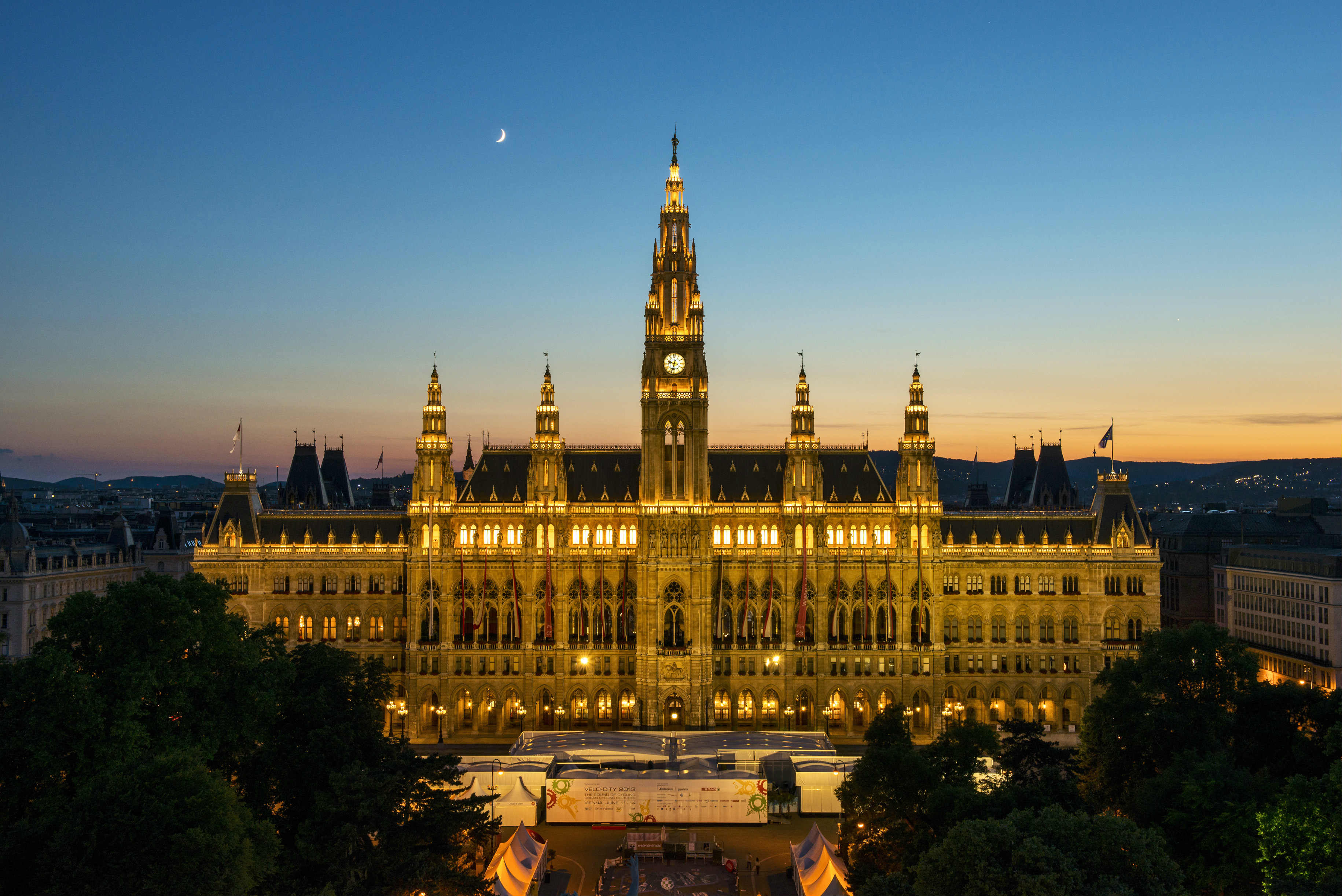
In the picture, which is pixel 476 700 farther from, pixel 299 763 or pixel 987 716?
pixel 987 716

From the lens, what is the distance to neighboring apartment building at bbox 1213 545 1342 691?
11900 centimetres

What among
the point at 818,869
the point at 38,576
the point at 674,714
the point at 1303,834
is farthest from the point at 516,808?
the point at 38,576

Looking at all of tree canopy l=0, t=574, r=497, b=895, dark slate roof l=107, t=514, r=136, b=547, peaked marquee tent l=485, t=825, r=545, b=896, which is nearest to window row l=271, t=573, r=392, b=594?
tree canopy l=0, t=574, r=497, b=895

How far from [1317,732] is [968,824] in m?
41.0

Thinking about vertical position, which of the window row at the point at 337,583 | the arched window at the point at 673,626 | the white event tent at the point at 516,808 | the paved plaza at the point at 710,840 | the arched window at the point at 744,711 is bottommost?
the paved plaza at the point at 710,840

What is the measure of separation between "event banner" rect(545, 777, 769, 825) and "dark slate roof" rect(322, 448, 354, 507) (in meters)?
92.4

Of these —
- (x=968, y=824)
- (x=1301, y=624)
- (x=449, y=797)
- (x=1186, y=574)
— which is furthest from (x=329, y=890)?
(x=1186, y=574)

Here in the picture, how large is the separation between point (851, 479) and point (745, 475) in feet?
38.0

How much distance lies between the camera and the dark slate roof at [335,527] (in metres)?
121

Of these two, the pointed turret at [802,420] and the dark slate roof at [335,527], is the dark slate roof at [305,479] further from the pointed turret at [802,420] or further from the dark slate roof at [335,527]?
the pointed turret at [802,420]

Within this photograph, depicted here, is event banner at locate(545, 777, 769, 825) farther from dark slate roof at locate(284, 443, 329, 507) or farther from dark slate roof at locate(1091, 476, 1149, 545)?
dark slate roof at locate(284, 443, 329, 507)

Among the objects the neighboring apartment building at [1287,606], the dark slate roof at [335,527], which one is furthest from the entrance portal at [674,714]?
the neighboring apartment building at [1287,606]

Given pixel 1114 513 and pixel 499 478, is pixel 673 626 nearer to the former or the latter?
pixel 499 478

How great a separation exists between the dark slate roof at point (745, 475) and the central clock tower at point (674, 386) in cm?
311
